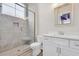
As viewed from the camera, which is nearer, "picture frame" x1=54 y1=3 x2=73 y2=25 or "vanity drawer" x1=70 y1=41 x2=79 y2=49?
"vanity drawer" x1=70 y1=41 x2=79 y2=49

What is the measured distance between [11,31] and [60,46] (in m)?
0.67

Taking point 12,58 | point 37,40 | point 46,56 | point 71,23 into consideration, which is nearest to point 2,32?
point 12,58

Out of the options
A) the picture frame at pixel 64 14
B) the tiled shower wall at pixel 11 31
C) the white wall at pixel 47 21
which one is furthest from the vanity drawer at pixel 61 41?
the tiled shower wall at pixel 11 31

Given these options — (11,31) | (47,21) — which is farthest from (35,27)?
(11,31)

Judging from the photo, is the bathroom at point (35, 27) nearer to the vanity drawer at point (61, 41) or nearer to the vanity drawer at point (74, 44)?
the vanity drawer at point (61, 41)

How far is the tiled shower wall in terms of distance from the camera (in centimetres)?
137

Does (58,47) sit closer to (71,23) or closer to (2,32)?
(71,23)

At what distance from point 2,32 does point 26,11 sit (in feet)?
1.40

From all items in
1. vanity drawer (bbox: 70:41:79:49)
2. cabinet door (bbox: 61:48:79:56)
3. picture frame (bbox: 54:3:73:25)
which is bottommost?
cabinet door (bbox: 61:48:79:56)

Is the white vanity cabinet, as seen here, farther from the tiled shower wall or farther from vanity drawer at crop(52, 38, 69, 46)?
the tiled shower wall

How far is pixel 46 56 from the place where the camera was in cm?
141

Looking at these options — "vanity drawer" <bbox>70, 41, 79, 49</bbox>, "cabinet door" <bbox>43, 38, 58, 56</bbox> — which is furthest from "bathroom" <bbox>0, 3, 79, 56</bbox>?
"vanity drawer" <bbox>70, 41, 79, 49</bbox>

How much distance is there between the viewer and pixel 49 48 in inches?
55.3

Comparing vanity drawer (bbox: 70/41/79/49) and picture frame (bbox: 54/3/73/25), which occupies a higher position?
picture frame (bbox: 54/3/73/25)
